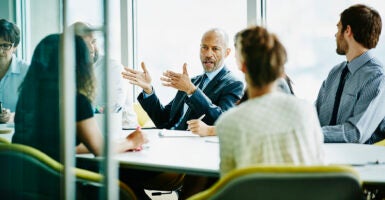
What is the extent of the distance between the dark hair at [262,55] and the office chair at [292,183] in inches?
13.8

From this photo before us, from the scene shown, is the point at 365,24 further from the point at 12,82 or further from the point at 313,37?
the point at 12,82

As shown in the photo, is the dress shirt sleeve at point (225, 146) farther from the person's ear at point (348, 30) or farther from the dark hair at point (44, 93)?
the person's ear at point (348, 30)

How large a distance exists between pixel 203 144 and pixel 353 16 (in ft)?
4.23

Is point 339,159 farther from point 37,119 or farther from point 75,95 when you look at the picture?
point 37,119

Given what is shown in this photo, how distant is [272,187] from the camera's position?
1372 millimetres

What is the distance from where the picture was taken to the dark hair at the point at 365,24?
2949 millimetres

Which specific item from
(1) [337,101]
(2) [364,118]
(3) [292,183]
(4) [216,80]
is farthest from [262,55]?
(4) [216,80]

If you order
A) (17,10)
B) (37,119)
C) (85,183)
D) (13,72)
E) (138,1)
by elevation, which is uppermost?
(138,1)

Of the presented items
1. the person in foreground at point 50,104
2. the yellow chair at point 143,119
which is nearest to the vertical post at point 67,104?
the person in foreground at point 50,104

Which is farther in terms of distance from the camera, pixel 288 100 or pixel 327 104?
pixel 327 104

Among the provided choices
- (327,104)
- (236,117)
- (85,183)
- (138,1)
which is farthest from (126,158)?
(138,1)

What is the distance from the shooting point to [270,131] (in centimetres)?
148

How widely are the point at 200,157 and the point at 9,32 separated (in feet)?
3.26

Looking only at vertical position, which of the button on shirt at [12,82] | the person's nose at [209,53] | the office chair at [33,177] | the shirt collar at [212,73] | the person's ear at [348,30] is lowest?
the office chair at [33,177]
